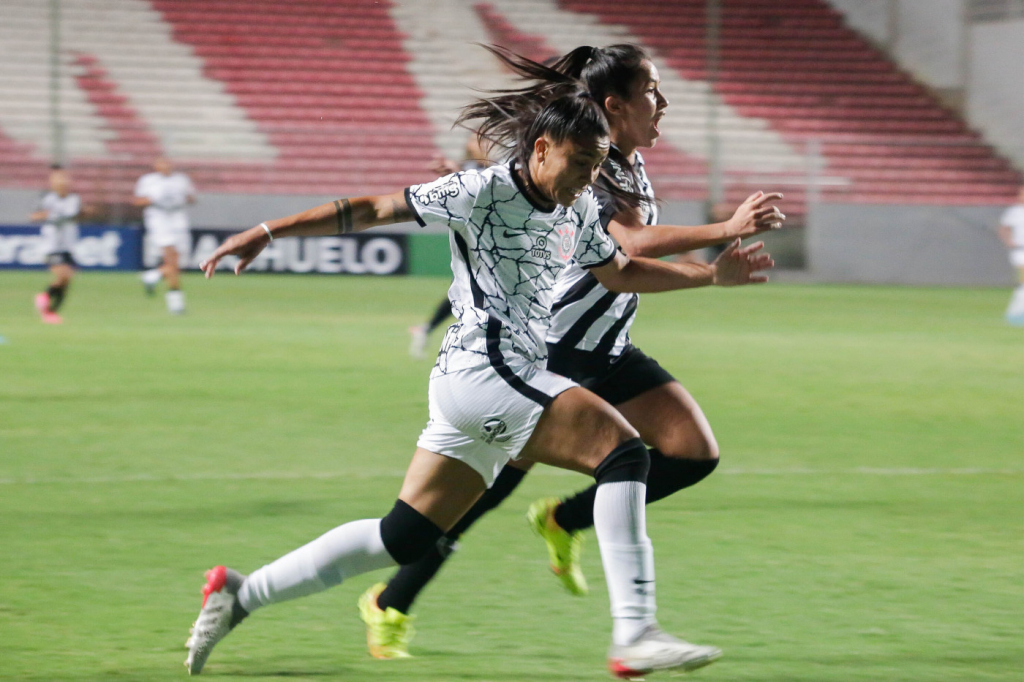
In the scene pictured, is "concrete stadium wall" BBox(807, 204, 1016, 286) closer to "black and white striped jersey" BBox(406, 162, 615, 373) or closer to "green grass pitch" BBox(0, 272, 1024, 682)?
"green grass pitch" BBox(0, 272, 1024, 682)

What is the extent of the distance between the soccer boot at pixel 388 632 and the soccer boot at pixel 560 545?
2.44ft

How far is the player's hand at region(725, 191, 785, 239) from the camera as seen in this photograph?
13.9ft

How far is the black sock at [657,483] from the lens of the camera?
4.87 m

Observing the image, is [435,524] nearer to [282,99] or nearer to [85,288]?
[85,288]

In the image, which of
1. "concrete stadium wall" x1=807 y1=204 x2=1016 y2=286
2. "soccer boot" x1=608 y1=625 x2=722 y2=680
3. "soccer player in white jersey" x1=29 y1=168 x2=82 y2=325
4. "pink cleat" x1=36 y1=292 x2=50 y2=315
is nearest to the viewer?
"soccer boot" x1=608 y1=625 x2=722 y2=680

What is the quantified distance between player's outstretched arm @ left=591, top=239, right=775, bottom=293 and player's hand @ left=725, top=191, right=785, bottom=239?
0.31 ft

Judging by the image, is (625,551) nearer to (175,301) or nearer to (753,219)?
(753,219)

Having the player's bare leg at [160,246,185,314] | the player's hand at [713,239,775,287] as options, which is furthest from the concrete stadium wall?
the player's hand at [713,239,775,287]

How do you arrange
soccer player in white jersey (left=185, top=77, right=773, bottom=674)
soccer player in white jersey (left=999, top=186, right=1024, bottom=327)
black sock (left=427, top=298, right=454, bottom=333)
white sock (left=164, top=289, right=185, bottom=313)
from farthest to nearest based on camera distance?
soccer player in white jersey (left=999, top=186, right=1024, bottom=327)
white sock (left=164, top=289, right=185, bottom=313)
black sock (left=427, top=298, right=454, bottom=333)
soccer player in white jersey (left=185, top=77, right=773, bottom=674)

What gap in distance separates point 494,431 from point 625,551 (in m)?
0.49

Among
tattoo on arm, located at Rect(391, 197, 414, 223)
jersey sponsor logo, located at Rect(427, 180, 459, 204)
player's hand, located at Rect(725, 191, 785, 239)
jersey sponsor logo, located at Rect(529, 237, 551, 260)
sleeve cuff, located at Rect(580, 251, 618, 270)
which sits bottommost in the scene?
sleeve cuff, located at Rect(580, 251, 618, 270)

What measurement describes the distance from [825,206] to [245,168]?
37.8 ft

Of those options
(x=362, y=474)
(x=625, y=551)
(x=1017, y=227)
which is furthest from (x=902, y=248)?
(x=625, y=551)

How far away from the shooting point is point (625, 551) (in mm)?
3838
